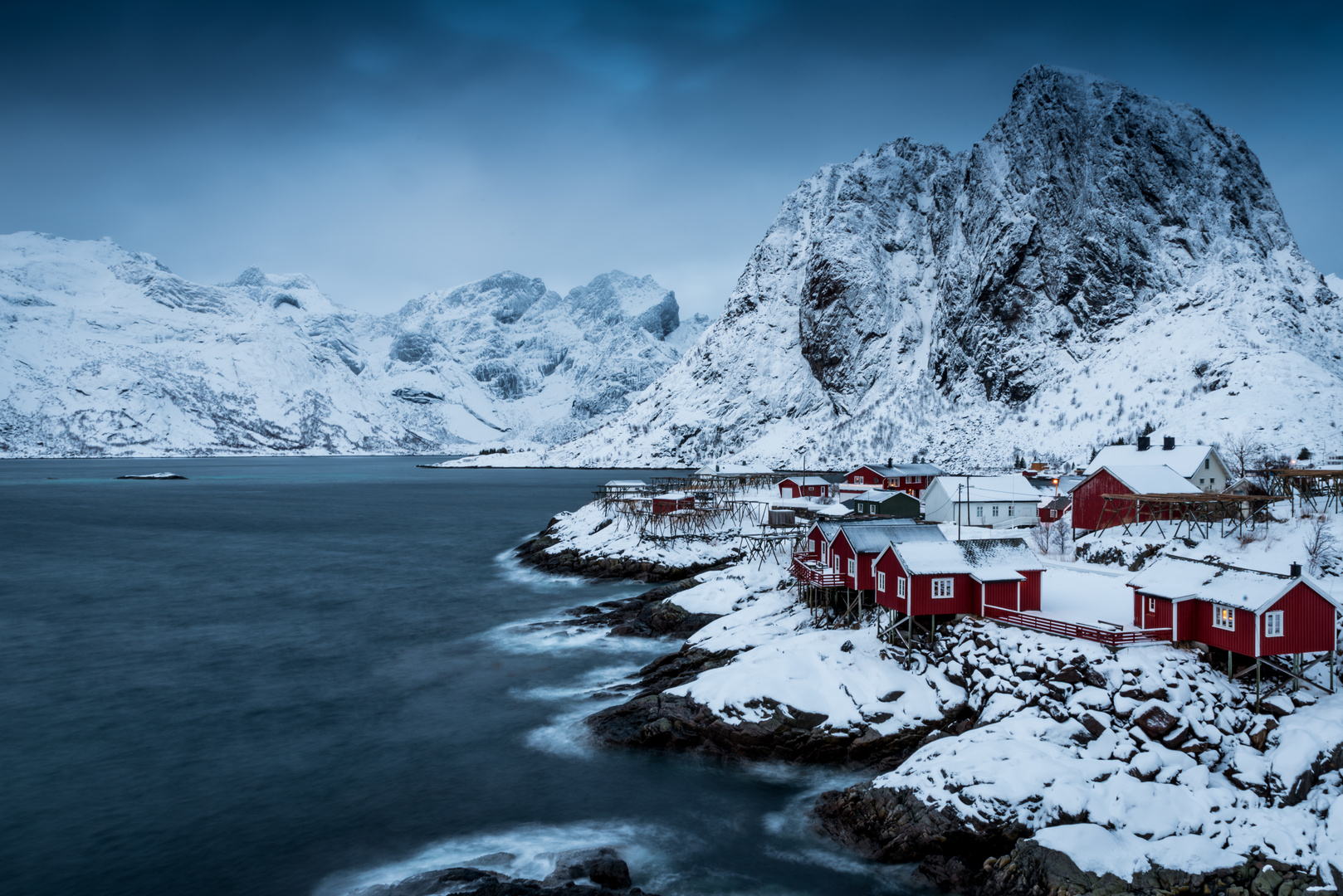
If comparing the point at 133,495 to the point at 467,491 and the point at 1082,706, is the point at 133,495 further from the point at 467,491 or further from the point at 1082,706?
the point at 1082,706

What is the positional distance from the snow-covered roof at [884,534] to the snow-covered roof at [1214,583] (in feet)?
27.4

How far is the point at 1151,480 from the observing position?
48.3m

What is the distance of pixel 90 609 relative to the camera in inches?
2087

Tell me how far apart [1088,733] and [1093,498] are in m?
30.9

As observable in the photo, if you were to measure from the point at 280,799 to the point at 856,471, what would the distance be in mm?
69846

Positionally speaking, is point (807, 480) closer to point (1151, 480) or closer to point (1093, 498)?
point (1093, 498)

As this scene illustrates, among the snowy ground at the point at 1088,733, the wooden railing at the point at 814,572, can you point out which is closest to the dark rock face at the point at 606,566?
the wooden railing at the point at 814,572

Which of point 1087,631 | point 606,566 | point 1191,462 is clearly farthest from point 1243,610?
point 606,566

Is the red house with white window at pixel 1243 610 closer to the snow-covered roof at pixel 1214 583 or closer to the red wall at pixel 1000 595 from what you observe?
the snow-covered roof at pixel 1214 583

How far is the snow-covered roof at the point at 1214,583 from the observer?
25.0 metres

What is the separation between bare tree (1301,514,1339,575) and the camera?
113ft

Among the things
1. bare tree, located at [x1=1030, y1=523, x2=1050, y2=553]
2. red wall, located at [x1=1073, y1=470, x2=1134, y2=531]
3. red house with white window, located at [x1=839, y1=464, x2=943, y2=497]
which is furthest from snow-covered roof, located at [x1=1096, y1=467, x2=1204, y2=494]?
red house with white window, located at [x1=839, y1=464, x2=943, y2=497]

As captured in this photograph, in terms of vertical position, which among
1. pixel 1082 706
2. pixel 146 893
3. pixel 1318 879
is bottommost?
pixel 146 893

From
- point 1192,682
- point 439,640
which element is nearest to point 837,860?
point 1192,682
